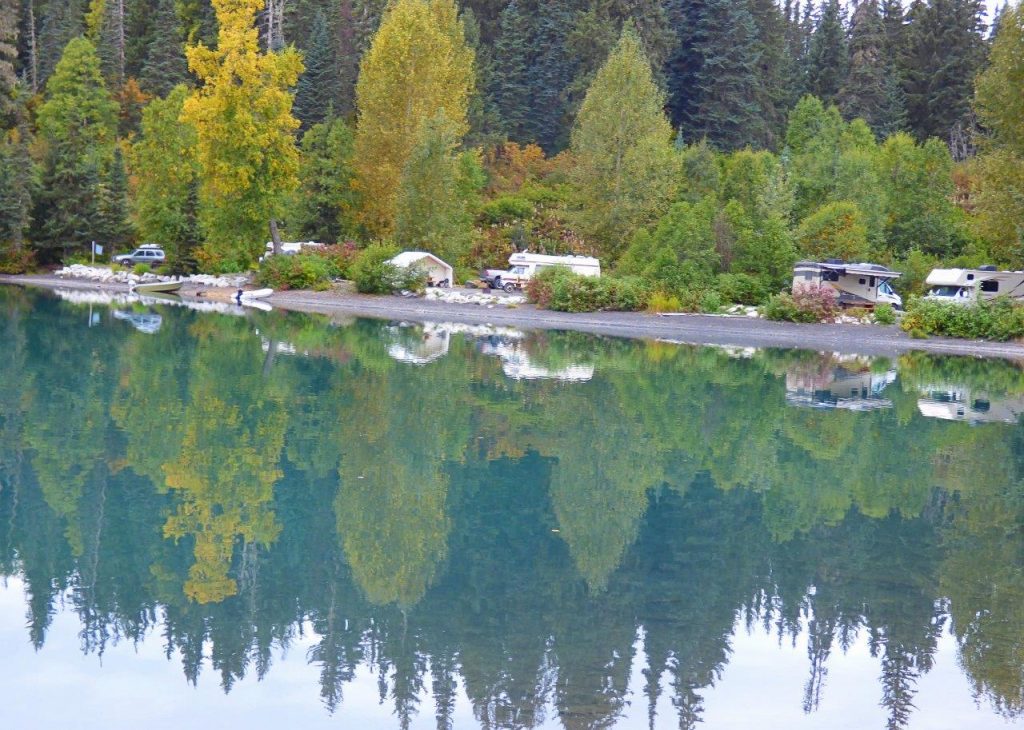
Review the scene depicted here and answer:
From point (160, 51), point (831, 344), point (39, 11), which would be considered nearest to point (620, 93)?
point (831, 344)

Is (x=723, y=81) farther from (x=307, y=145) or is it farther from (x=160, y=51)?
(x=160, y=51)

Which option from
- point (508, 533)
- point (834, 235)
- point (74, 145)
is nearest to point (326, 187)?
point (74, 145)

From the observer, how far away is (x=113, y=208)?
5825 centimetres

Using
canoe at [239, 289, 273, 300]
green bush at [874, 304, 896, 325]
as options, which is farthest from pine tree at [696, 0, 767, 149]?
canoe at [239, 289, 273, 300]

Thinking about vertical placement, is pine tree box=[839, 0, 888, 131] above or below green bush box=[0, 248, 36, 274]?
above

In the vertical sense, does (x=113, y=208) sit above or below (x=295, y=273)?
above

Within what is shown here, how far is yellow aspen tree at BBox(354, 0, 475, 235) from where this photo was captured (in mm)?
51406

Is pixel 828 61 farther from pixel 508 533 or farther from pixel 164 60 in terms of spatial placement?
pixel 508 533

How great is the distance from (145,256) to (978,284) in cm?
3832

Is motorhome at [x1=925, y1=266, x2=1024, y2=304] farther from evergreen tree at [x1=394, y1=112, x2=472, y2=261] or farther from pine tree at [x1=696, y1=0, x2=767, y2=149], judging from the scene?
pine tree at [x1=696, y1=0, x2=767, y2=149]

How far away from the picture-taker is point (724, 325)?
40531mm

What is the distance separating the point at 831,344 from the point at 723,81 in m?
31.6

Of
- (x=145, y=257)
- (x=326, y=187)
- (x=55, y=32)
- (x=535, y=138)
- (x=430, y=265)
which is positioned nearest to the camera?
(x=430, y=265)

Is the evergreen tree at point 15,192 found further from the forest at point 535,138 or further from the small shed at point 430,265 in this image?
the small shed at point 430,265
